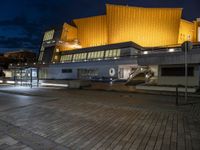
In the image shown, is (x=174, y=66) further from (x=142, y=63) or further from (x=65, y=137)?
(x=65, y=137)

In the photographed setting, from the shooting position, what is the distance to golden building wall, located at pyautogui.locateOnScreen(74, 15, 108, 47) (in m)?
49.9

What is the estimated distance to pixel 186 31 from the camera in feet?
160

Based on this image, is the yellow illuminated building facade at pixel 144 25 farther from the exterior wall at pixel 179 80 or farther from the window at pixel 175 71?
the exterior wall at pixel 179 80

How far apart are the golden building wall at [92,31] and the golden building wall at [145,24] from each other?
4459mm

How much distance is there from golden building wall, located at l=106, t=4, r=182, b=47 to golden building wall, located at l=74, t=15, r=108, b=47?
446 centimetres

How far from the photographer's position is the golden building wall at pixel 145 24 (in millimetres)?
44781

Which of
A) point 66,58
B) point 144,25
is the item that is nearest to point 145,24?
point 144,25

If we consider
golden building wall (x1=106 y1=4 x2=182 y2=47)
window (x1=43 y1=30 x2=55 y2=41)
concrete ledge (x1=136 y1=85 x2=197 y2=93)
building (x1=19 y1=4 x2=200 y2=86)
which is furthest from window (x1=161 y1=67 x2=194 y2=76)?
window (x1=43 y1=30 x2=55 y2=41)

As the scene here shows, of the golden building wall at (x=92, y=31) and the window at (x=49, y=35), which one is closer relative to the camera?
the golden building wall at (x=92, y=31)

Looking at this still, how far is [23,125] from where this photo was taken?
5.48 meters

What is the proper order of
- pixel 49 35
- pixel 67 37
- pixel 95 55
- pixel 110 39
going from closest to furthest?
pixel 95 55, pixel 110 39, pixel 67 37, pixel 49 35

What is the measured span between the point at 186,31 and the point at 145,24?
14.4 metres

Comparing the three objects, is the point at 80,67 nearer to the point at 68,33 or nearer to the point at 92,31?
→ the point at 92,31

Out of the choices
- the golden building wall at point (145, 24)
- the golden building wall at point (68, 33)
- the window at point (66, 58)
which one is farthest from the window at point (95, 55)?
the golden building wall at point (68, 33)
